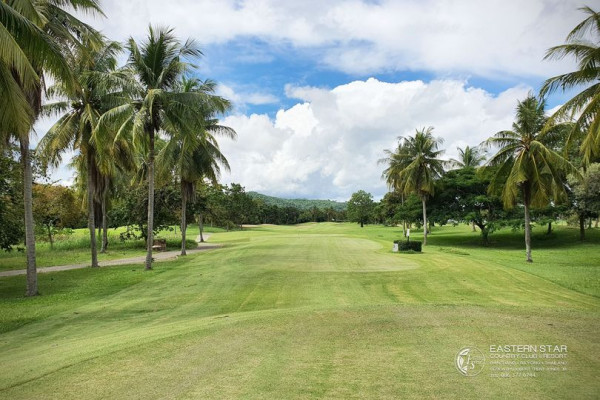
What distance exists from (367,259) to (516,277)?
7814 millimetres

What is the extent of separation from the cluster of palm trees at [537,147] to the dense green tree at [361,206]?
55.5 m

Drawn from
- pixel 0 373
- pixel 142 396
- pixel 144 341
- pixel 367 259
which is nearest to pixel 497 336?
pixel 142 396

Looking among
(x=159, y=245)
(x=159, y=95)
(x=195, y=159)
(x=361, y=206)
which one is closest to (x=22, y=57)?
(x=159, y=95)

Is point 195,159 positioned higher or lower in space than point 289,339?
higher

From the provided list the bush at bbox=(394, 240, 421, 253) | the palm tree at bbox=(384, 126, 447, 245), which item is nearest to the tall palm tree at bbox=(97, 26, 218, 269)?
the bush at bbox=(394, 240, 421, 253)

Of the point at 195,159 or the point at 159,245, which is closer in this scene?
the point at 195,159

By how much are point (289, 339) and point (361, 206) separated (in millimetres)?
98251

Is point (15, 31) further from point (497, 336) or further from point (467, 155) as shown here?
point (467, 155)

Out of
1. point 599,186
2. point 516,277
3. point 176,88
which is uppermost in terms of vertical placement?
point 176,88

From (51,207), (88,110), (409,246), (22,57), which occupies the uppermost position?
(88,110)

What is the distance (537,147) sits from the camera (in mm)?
23484

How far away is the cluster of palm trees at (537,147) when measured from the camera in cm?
1588

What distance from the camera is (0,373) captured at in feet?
19.1

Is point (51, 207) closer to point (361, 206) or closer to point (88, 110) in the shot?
point (88, 110)
